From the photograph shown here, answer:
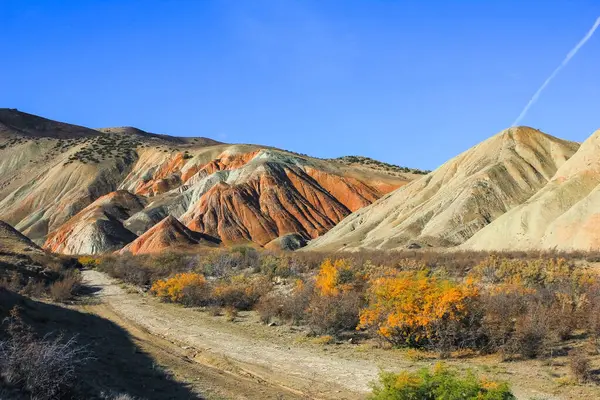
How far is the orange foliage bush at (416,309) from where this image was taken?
51.6 ft

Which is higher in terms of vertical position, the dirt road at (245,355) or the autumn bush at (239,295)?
the autumn bush at (239,295)

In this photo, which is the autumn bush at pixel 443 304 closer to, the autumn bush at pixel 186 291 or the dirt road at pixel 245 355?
the autumn bush at pixel 186 291

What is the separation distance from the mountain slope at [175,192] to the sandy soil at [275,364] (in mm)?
53934

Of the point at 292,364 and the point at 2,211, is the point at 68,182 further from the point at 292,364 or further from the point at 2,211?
the point at 292,364

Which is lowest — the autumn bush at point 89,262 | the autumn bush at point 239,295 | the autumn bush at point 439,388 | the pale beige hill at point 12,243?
the autumn bush at point 89,262

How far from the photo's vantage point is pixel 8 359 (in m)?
9.64

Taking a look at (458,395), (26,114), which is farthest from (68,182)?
(458,395)

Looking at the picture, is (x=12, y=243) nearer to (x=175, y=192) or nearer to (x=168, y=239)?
(x=168, y=239)

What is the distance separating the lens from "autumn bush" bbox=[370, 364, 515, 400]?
9008 mm

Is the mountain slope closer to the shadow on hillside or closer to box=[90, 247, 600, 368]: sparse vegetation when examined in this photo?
box=[90, 247, 600, 368]: sparse vegetation

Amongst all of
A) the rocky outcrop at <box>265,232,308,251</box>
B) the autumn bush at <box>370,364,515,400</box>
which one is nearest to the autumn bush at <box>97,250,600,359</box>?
the autumn bush at <box>370,364,515,400</box>

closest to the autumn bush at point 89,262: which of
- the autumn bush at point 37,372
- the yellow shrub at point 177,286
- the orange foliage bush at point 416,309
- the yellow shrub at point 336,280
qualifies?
the yellow shrub at point 177,286

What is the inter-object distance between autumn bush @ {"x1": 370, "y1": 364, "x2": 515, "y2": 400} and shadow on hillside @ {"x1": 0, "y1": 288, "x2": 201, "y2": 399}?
475 centimetres

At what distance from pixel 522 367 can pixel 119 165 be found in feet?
364
